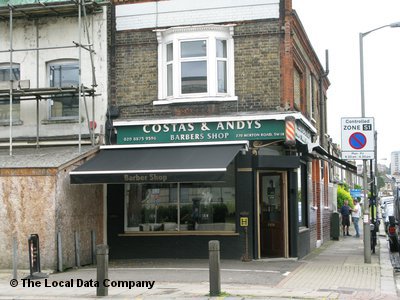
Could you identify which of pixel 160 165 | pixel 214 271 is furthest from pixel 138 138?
pixel 214 271

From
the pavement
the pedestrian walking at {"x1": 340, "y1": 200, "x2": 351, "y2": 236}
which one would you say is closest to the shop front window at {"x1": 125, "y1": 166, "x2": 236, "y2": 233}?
the pavement

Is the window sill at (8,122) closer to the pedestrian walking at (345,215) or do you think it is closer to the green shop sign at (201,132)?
the green shop sign at (201,132)

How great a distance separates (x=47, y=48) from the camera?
16531 millimetres

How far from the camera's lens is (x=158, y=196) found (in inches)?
656

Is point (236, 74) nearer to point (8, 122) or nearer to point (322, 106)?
point (8, 122)

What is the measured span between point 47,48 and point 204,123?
4730mm

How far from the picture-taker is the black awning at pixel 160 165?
45.8 ft

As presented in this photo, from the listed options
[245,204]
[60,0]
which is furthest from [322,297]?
[60,0]

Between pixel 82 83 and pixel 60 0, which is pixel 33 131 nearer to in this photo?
pixel 82 83

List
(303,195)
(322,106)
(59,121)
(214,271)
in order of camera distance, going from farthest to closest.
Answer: (322,106) → (303,195) → (59,121) → (214,271)

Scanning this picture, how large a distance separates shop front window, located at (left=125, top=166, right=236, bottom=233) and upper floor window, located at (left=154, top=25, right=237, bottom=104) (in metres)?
2.33

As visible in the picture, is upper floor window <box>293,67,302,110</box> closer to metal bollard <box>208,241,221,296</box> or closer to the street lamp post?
the street lamp post

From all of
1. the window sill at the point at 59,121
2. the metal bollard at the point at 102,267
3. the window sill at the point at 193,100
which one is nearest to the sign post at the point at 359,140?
the window sill at the point at 193,100

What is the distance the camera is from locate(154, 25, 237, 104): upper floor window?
53.1 ft
